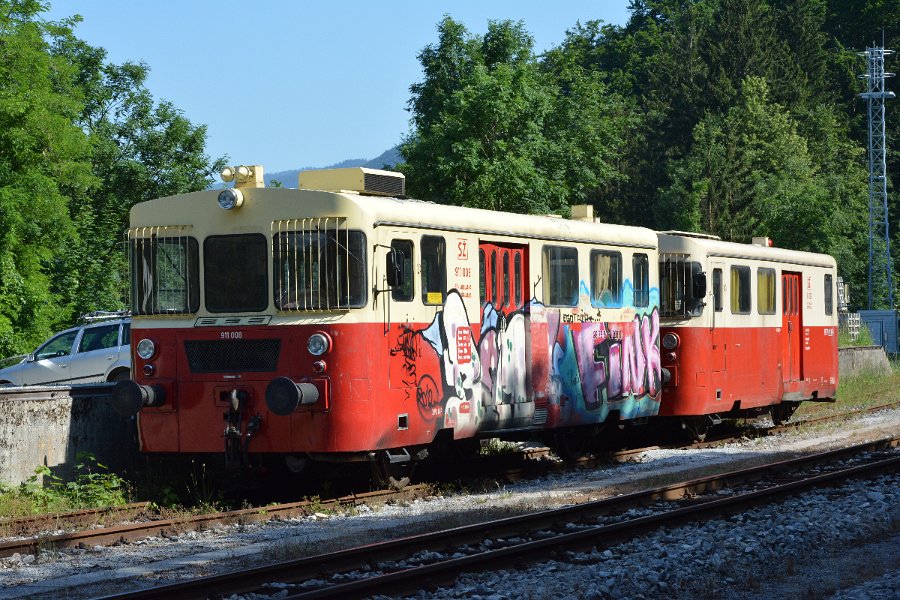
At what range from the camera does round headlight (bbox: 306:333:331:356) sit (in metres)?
12.1

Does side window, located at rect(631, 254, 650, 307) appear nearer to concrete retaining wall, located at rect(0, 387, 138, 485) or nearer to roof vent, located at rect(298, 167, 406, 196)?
roof vent, located at rect(298, 167, 406, 196)

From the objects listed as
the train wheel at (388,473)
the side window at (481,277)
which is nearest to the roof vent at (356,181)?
the side window at (481,277)

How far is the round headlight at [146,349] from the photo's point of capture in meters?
12.9

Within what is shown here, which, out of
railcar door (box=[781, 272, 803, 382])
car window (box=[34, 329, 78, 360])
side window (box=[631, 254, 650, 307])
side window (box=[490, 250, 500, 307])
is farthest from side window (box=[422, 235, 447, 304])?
car window (box=[34, 329, 78, 360])

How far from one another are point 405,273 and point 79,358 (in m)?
11.1

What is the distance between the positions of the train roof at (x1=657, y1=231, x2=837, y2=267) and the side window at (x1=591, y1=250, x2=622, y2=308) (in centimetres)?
210

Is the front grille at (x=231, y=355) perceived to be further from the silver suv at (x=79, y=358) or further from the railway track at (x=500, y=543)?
the silver suv at (x=79, y=358)

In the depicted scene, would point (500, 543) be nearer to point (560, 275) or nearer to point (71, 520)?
point (71, 520)

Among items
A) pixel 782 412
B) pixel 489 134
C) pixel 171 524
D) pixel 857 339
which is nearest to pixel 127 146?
pixel 489 134

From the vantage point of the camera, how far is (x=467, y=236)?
1366 cm

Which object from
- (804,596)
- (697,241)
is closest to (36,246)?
(697,241)

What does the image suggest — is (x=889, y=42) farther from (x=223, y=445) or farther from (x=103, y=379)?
(x=223, y=445)

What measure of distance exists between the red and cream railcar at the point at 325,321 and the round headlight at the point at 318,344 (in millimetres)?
13

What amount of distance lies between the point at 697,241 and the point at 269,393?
8713mm
